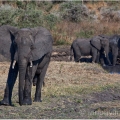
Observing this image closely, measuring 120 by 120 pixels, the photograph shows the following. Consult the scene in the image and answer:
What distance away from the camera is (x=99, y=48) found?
30.7 metres

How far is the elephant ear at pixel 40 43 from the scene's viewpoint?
12.9m

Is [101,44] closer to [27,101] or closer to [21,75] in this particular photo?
[27,101]

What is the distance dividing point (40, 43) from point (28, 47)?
69 centimetres

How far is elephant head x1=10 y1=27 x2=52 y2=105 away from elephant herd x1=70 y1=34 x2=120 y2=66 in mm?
16406

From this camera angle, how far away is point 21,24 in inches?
1400

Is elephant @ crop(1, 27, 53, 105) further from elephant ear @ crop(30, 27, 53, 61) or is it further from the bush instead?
the bush

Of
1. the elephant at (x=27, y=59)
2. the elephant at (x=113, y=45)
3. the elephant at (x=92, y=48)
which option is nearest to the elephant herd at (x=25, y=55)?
the elephant at (x=27, y=59)

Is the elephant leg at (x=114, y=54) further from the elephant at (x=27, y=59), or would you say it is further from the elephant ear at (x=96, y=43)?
the elephant at (x=27, y=59)

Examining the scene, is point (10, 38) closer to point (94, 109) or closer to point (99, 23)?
point (94, 109)

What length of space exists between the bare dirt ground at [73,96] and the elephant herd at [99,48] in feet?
27.2

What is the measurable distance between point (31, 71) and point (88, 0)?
1425 inches

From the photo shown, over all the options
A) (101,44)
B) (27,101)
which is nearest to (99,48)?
(101,44)

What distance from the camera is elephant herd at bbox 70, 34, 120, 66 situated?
1199 inches

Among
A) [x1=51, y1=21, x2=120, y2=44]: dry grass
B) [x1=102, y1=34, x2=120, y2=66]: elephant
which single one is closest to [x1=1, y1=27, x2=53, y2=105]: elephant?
[x1=102, y1=34, x2=120, y2=66]: elephant
